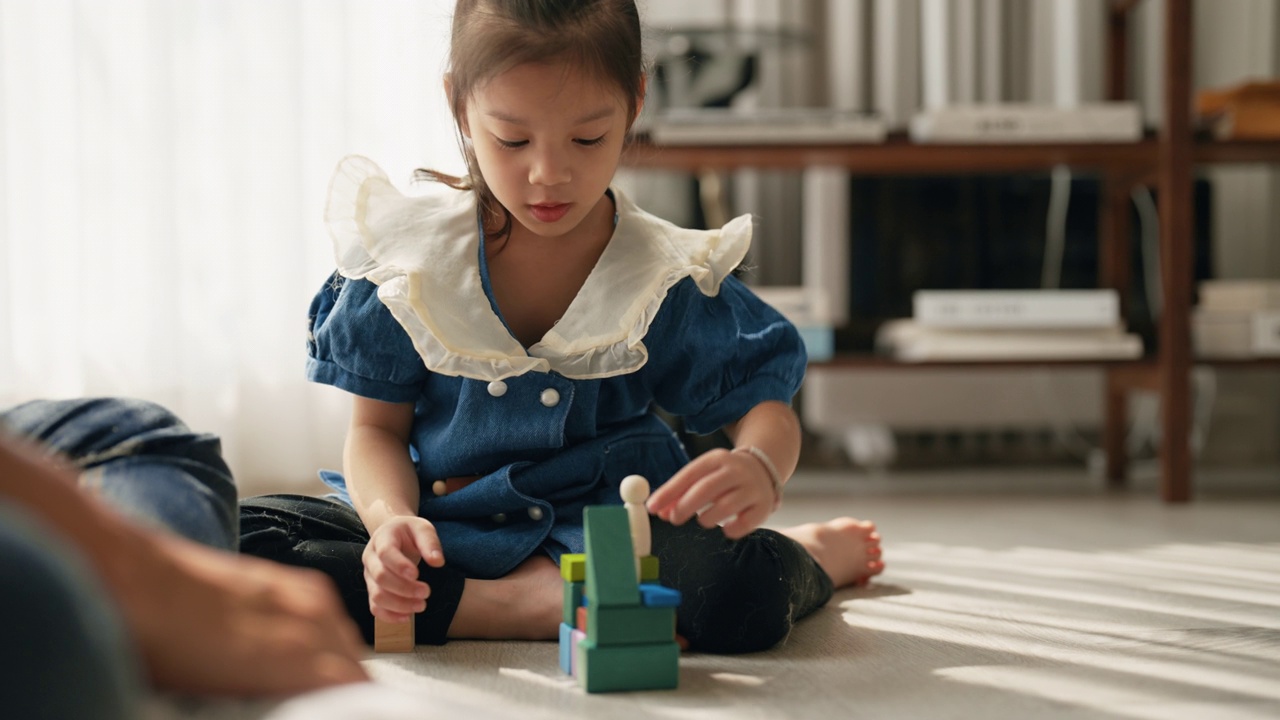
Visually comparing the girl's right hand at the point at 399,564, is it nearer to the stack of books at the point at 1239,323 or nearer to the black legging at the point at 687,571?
the black legging at the point at 687,571

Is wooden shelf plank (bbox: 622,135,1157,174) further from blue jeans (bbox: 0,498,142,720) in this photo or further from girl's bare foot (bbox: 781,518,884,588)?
blue jeans (bbox: 0,498,142,720)

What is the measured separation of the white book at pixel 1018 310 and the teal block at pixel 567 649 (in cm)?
121

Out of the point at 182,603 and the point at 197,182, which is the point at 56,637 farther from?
the point at 197,182

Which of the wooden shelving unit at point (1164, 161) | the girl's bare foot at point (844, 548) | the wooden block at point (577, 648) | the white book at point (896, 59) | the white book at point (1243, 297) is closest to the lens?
the wooden block at point (577, 648)

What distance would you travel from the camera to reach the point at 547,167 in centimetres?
97

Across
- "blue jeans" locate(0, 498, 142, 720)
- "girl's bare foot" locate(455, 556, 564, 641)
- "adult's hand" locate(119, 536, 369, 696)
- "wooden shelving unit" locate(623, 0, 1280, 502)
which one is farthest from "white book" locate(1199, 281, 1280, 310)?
"blue jeans" locate(0, 498, 142, 720)

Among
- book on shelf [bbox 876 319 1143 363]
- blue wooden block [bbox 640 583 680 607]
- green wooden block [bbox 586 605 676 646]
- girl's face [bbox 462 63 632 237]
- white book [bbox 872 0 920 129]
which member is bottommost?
green wooden block [bbox 586 605 676 646]

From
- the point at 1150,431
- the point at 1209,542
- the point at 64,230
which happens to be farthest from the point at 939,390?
the point at 64,230

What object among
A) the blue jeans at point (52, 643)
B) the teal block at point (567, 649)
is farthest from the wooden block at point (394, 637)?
the blue jeans at point (52, 643)

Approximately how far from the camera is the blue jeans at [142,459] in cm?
73

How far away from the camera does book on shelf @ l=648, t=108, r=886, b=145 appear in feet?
6.21

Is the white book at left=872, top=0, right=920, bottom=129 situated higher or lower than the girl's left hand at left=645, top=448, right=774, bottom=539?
higher

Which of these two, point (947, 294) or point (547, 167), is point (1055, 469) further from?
point (547, 167)

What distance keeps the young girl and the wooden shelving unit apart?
0.74 m
